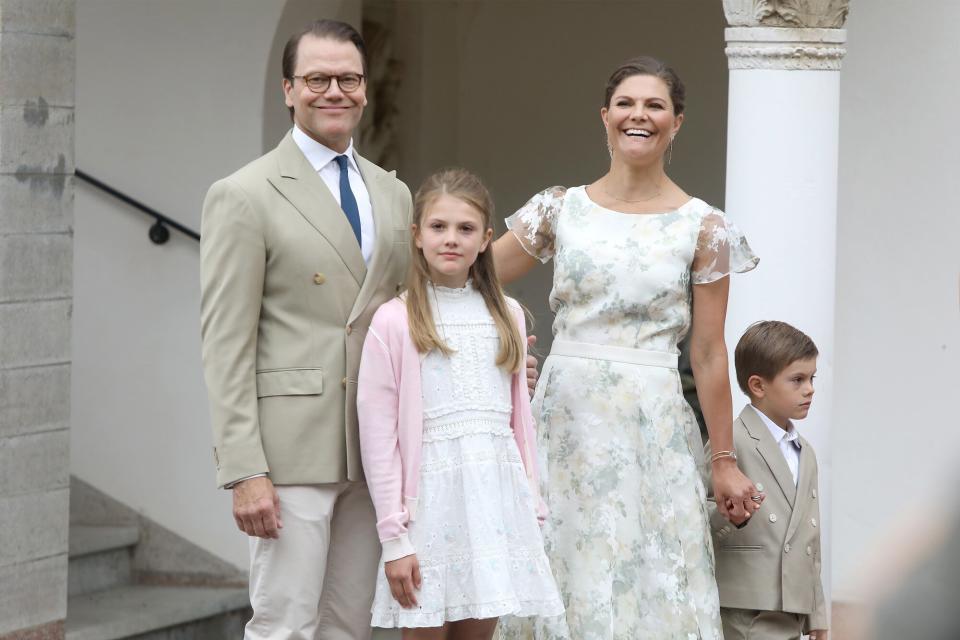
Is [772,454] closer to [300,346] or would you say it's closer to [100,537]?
[300,346]

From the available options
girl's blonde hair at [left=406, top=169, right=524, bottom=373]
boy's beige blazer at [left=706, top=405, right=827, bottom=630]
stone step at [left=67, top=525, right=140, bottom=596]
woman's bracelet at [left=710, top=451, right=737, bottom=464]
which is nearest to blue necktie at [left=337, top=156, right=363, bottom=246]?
girl's blonde hair at [left=406, top=169, right=524, bottom=373]

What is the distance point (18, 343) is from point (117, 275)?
66.8 inches

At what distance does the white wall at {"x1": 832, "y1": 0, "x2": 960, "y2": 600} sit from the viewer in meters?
6.07

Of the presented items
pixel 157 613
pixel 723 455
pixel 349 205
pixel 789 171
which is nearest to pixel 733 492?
pixel 723 455

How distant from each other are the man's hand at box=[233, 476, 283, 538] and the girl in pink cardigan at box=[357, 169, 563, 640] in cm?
21

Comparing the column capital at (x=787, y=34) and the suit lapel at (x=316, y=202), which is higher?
the column capital at (x=787, y=34)

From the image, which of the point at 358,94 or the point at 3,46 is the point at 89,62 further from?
the point at 358,94

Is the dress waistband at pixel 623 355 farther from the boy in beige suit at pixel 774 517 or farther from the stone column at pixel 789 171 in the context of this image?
the stone column at pixel 789 171

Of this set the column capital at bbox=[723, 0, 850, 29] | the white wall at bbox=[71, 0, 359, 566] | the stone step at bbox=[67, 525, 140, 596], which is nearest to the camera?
the column capital at bbox=[723, 0, 850, 29]

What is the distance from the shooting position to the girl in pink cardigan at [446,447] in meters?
3.45

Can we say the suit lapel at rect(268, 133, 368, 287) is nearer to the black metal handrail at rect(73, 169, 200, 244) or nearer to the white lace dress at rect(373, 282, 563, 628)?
the white lace dress at rect(373, 282, 563, 628)

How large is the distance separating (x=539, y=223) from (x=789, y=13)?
1568mm

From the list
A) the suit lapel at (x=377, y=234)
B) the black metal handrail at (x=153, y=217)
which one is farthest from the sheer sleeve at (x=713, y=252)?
the black metal handrail at (x=153, y=217)

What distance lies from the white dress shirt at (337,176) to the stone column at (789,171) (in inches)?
75.3
